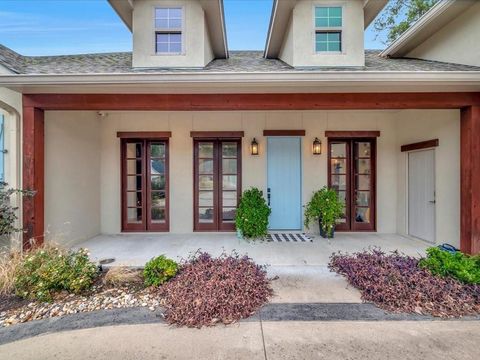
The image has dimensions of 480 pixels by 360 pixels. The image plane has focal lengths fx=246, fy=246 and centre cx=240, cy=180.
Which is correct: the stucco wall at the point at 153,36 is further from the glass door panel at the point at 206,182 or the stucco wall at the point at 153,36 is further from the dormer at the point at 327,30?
the glass door panel at the point at 206,182

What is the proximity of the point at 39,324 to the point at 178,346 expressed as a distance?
1581 millimetres

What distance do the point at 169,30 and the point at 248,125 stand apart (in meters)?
2.62

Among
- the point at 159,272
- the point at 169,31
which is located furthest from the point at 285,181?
the point at 169,31

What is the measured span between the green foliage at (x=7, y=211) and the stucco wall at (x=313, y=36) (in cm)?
557

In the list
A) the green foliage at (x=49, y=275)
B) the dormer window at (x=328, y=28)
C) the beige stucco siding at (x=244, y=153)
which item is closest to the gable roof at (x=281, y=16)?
the dormer window at (x=328, y=28)

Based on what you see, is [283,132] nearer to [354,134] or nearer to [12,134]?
[354,134]

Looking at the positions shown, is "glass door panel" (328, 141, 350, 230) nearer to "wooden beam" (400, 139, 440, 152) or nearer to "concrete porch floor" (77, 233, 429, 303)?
"concrete porch floor" (77, 233, 429, 303)

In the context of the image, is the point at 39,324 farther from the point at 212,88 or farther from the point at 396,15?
the point at 396,15

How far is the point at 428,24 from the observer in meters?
5.06

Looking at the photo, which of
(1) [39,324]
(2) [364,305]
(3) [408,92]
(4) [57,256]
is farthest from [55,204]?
(3) [408,92]

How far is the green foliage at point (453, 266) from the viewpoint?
304 centimetres

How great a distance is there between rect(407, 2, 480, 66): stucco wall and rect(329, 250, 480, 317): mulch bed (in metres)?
3.87

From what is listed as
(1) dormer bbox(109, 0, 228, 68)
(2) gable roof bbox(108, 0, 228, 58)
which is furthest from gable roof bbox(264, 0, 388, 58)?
(1) dormer bbox(109, 0, 228, 68)

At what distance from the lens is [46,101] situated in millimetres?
4102
